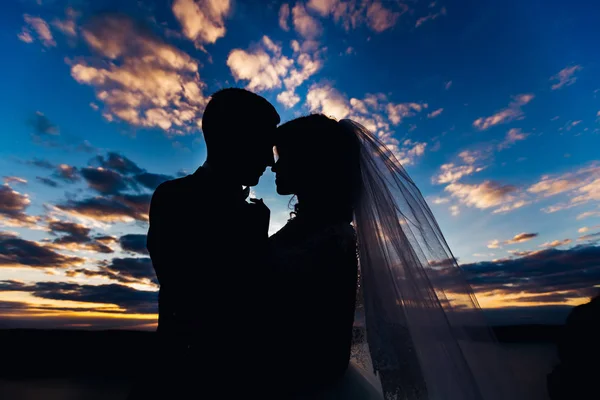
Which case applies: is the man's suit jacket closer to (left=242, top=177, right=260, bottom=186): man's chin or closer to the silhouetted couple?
the silhouetted couple

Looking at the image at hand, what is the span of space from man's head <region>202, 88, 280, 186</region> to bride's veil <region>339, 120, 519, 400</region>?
1093mm

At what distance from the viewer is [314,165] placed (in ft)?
7.88

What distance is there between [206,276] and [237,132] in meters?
0.85

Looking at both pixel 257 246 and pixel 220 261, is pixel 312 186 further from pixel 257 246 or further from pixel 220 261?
pixel 220 261

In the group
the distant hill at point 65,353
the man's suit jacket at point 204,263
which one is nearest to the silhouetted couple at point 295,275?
the man's suit jacket at point 204,263

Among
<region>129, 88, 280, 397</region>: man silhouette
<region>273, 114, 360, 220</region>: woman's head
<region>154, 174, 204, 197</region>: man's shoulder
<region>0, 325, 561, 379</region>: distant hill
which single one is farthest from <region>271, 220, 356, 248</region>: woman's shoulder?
<region>0, 325, 561, 379</region>: distant hill

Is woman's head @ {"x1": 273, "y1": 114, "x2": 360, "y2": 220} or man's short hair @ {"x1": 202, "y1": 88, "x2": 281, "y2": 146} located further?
woman's head @ {"x1": 273, "y1": 114, "x2": 360, "y2": 220}

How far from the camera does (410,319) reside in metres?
2.30

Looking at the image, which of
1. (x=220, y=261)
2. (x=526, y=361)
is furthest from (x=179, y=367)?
(x=526, y=361)

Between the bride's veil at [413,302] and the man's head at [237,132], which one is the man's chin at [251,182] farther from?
the bride's veil at [413,302]

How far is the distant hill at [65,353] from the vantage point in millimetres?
52938

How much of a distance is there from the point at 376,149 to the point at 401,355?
170cm

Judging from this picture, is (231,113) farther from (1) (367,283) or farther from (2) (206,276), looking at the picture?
(1) (367,283)

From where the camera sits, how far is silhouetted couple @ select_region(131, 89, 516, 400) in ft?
4.89
